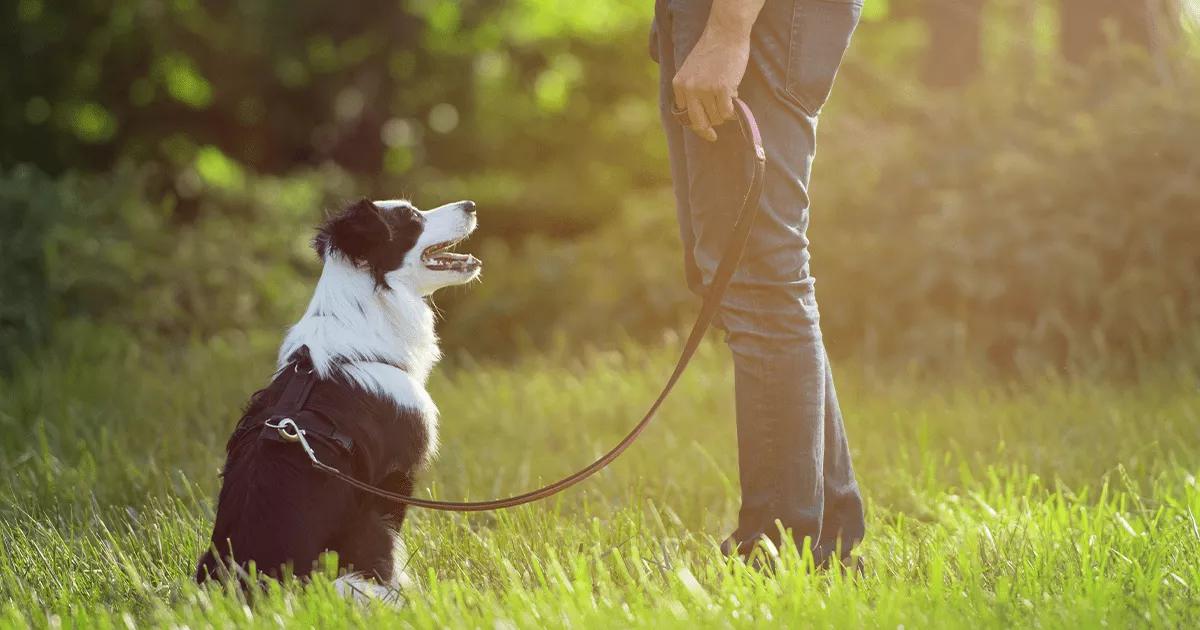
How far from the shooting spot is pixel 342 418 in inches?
120

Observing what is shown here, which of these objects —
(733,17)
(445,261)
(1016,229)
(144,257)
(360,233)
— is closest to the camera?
(733,17)

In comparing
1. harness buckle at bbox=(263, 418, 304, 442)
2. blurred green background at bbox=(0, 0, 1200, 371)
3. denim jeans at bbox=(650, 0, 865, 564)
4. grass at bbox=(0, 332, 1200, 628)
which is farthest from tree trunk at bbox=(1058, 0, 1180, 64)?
harness buckle at bbox=(263, 418, 304, 442)

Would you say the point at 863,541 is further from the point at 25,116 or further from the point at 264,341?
the point at 25,116

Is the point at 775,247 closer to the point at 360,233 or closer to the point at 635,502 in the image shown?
the point at 360,233

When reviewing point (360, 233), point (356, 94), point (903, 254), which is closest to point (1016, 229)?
point (903, 254)

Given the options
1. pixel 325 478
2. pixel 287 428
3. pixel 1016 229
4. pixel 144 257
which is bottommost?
pixel 144 257

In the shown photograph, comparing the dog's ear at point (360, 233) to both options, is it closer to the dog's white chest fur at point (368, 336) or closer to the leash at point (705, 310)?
the dog's white chest fur at point (368, 336)

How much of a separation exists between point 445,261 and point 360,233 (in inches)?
10.4

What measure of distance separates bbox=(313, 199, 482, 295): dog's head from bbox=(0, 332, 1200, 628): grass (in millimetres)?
696

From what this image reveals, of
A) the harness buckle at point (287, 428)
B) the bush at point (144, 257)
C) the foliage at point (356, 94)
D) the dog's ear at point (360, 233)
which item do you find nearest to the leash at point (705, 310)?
the harness buckle at point (287, 428)

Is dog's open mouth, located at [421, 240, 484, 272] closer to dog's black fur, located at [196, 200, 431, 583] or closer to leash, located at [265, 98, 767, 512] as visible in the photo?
dog's black fur, located at [196, 200, 431, 583]

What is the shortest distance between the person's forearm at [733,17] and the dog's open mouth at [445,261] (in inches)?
37.9

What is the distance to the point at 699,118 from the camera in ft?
9.95

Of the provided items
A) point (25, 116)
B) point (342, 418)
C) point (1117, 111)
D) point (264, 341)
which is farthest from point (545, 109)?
point (342, 418)
